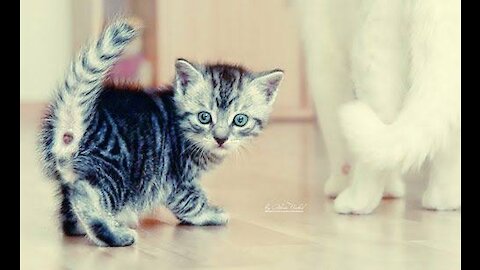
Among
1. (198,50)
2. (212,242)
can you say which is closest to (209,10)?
(198,50)

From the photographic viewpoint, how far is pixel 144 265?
107 cm

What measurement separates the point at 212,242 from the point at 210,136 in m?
0.15

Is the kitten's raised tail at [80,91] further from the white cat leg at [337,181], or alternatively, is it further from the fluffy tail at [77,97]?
the white cat leg at [337,181]

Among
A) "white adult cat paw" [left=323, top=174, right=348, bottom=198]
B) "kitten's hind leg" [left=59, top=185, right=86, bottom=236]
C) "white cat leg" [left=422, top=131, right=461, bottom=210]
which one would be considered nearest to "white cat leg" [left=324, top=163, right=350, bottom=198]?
"white adult cat paw" [left=323, top=174, right=348, bottom=198]

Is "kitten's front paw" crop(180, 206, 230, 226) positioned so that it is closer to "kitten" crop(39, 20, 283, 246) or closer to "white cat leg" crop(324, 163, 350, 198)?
"kitten" crop(39, 20, 283, 246)

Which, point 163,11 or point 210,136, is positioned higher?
point 163,11

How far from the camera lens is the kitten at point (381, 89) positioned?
50.5 inches

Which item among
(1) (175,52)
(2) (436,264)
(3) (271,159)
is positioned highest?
(1) (175,52)

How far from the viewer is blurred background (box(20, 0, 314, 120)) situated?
1.21m

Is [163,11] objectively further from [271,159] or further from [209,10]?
[271,159]

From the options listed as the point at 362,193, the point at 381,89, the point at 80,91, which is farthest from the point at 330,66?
the point at 80,91

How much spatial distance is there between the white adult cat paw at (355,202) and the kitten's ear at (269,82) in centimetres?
23

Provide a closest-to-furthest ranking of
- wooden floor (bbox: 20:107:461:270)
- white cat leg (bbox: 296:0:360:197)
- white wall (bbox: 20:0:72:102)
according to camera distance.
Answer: wooden floor (bbox: 20:107:461:270), white wall (bbox: 20:0:72:102), white cat leg (bbox: 296:0:360:197)

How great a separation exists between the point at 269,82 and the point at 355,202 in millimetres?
267
